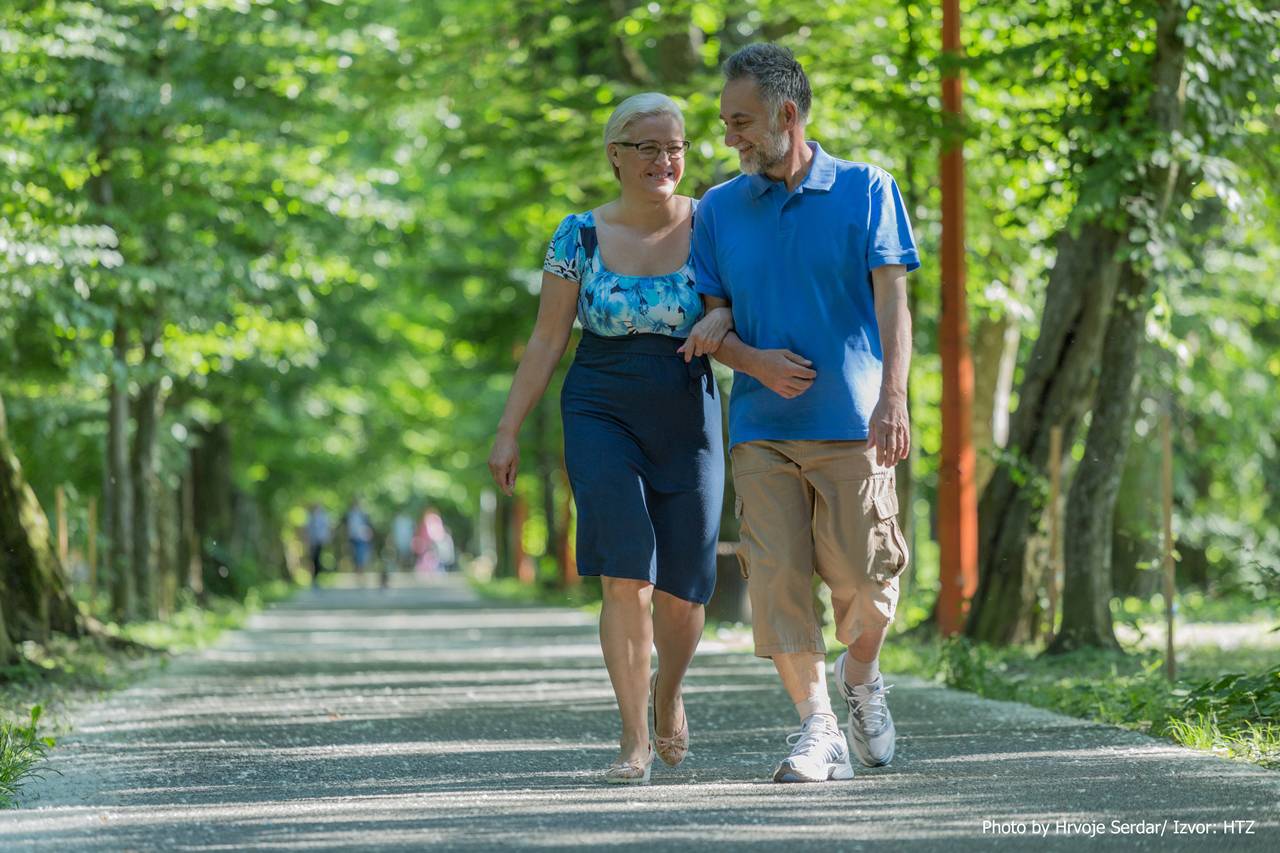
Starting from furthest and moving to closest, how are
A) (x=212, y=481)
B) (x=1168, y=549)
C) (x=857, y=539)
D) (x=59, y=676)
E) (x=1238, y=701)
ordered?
(x=212, y=481) → (x=59, y=676) → (x=1168, y=549) → (x=1238, y=701) → (x=857, y=539)

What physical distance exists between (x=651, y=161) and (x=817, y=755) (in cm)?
200

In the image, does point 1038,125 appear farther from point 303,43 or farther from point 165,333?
point 165,333

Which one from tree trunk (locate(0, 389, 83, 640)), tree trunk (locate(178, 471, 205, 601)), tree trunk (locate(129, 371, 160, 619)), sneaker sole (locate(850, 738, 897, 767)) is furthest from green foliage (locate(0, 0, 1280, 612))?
sneaker sole (locate(850, 738, 897, 767))

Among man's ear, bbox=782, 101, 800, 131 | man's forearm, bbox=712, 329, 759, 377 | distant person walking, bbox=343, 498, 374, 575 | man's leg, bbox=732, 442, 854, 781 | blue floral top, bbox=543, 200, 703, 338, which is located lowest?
distant person walking, bbox=343, 498, 374, 575

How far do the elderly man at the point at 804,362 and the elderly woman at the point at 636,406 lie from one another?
179 mm

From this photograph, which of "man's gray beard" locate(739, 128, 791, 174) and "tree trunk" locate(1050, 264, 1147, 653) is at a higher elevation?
A: "man's gray beard" locate(739, 128, 791, 174)

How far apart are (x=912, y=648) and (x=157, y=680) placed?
5037 millimetres

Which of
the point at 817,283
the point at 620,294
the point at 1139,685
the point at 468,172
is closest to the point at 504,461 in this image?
the point at 620,294

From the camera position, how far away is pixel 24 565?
13.9 metres

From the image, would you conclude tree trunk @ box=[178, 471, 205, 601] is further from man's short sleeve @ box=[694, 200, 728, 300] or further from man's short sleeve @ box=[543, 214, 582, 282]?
man's short sleeve @ box=[694, 200, 728, 300]

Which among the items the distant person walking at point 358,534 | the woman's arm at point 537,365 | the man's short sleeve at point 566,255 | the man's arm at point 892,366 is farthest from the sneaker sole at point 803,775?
the distant person walking at point 358,534

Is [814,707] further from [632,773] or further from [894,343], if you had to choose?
[894,343]

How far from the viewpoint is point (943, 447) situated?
604 inches

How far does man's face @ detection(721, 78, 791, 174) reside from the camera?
7.00 meters
